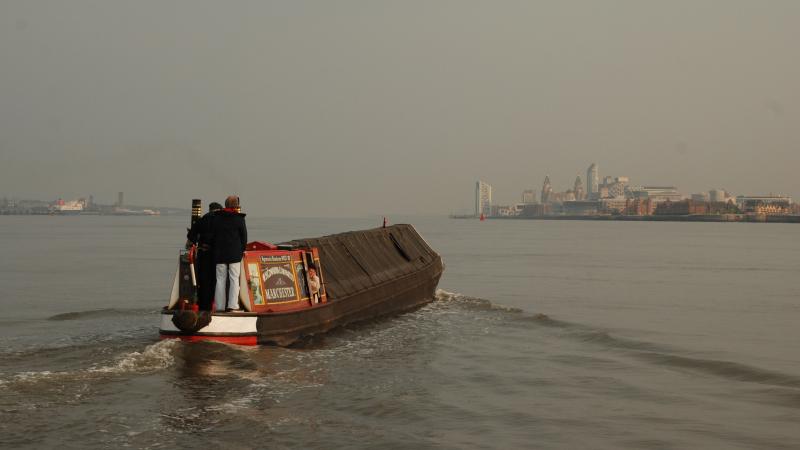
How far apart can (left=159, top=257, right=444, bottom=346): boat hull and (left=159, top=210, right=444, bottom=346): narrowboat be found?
0.02 m

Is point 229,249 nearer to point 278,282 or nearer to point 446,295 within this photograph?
point 278,282

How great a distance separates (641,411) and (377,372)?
4921mm

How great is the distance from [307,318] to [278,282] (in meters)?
1.02

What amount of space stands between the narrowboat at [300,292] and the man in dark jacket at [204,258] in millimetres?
154

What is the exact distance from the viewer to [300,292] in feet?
63.2

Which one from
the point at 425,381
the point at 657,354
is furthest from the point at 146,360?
the point at 657,354

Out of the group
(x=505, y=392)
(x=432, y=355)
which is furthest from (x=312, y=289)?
(x=505, y=392)

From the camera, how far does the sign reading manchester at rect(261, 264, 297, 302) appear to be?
59.0 feet

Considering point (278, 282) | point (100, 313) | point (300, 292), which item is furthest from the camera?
point (100, 313)

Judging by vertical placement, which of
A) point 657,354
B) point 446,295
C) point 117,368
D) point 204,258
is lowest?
point 446,295

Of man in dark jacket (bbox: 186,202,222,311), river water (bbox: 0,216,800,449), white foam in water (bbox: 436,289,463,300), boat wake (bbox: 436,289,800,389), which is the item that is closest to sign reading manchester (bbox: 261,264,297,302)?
river water (bbox: 0,216,800,449)

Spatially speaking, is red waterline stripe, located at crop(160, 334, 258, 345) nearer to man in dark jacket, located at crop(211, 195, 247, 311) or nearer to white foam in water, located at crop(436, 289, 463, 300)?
man in dark jacket, located at crop(211, 195, 247, 311)

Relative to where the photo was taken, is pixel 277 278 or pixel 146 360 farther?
pixel 277 278

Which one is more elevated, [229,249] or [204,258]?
[229,249]
